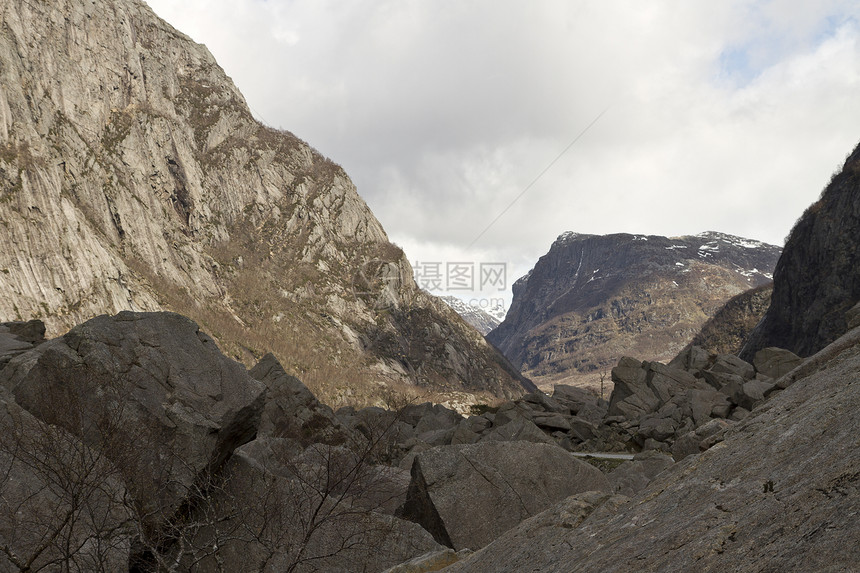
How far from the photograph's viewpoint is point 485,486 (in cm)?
1303

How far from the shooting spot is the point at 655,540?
442 centimetres

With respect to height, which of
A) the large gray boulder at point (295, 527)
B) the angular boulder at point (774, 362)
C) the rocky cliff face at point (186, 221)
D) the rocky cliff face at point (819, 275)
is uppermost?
the rocky cliff face at point (186, 221)

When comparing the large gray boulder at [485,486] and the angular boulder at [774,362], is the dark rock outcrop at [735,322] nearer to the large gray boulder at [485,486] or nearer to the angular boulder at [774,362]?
the angular boulder at [774,362]

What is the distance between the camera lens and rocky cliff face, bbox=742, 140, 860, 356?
64.2 m

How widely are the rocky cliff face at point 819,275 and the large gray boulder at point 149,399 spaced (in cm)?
6735

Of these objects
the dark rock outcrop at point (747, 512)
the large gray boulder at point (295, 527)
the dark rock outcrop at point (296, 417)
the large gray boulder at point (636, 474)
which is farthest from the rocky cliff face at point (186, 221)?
the dark rock outcrop at point (747, 512)

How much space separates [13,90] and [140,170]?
1345 inches

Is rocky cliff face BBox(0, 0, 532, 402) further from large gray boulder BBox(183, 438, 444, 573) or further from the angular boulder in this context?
the angular boulder

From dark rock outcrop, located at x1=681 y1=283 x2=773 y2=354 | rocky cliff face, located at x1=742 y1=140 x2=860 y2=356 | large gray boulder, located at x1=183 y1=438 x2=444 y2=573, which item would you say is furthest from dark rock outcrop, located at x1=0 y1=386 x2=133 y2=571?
dark rock outcrop, located at x1=681 y1=283 x2=773 y2=354

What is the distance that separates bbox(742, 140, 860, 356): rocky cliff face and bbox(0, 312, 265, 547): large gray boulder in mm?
67348

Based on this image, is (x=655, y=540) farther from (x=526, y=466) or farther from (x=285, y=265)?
(x=285, y=265)

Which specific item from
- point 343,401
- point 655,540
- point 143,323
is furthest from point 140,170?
point 655,540

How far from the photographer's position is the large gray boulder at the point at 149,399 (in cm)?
1123

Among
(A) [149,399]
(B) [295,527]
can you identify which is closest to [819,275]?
(B) [295,527]
